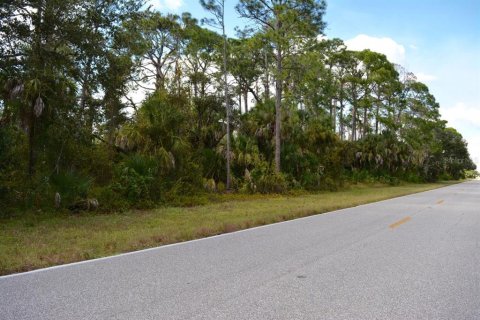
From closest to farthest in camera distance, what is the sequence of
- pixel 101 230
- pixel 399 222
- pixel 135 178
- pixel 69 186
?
pixel 101 230 < pixel 399 222 < pixel 69 186 < pixel 135 178

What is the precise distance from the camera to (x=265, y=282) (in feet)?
19.7

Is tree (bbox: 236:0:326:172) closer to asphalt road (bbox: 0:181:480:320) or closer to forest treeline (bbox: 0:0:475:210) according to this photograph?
forest treeline (bbox: 0:0:475:210)

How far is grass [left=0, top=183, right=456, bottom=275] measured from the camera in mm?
7656

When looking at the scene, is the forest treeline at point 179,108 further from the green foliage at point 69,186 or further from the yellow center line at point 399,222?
the yellow center line at point 399,222

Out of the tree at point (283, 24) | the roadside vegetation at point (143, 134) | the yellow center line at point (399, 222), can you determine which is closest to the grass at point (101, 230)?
the roadside vegetation at point (143, 134)

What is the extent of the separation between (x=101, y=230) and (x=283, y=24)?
19.4 m

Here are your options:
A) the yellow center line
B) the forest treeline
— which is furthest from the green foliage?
the yellow center line

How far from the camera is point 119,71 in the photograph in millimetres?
13953

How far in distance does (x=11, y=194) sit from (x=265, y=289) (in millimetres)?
10998

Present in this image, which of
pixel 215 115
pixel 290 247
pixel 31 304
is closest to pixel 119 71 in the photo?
pixel 290 247

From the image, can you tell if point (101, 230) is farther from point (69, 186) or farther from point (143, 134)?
point (143, 134)

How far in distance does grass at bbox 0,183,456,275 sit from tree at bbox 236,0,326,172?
1153 cm

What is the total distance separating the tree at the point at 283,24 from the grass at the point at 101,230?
11527mm

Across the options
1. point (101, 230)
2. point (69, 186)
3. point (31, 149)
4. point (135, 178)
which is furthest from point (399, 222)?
point (31, 149)
